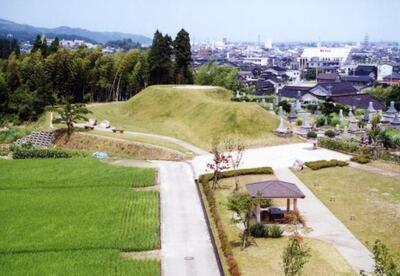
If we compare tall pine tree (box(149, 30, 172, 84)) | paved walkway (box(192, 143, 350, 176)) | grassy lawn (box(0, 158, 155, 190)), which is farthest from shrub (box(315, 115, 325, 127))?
grassy lawn (box(0, 158, 155, 190))

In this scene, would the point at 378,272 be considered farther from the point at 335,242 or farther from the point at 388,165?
the point at 388,165

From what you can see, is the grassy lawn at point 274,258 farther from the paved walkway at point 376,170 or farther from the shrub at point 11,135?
the shrub at point 11,135

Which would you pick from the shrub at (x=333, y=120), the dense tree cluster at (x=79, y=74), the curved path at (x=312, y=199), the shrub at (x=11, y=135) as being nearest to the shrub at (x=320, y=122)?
the shrub at (x=333, y=120)

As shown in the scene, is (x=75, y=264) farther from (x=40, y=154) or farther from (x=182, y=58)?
(x=182, y=58)

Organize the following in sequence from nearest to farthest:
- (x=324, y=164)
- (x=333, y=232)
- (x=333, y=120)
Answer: (x=333, y=232) → (x=324, y=164) → (x=333, y=120)

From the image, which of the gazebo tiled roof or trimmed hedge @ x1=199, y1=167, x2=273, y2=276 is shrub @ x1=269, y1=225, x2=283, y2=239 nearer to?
the gazebo tiled roof

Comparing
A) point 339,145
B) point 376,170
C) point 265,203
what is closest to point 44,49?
point 339,145

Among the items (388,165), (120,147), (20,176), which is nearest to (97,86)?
(120,147)
